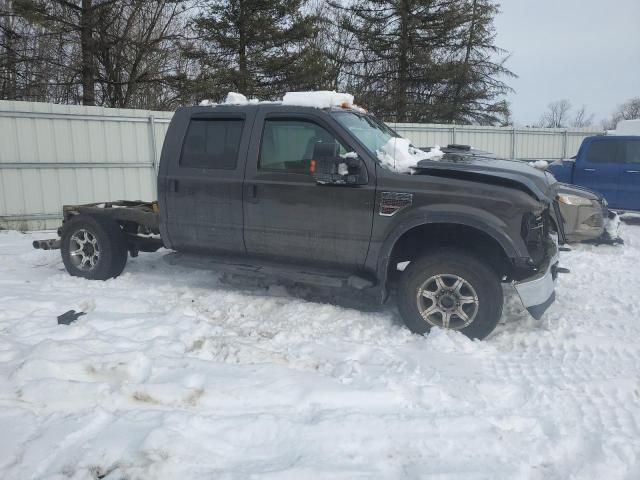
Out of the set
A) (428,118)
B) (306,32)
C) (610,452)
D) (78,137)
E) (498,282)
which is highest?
(306,32)

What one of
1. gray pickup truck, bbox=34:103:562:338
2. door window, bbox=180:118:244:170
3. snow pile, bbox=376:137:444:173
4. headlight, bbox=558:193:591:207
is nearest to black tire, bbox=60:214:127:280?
gray pickup truck, bbox=34:103:562:338

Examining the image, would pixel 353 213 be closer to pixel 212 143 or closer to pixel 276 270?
pixel 276 270

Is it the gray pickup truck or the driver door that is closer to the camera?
the gray pickup truck

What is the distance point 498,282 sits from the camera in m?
3.99

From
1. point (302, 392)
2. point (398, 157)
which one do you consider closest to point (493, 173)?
point (398, 157)

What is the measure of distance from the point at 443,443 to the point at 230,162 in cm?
328

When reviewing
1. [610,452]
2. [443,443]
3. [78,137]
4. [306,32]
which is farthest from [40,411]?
[306,32]

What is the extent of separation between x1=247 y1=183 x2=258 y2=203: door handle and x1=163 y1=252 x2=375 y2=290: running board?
619 mm

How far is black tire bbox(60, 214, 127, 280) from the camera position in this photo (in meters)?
5.62

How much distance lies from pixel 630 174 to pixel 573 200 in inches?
120

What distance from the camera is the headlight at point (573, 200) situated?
759cm

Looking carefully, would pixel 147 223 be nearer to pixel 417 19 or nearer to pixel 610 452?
pixel 610 452

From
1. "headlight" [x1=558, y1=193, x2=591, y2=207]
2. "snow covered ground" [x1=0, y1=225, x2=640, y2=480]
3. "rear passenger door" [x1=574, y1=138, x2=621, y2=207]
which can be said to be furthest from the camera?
"rear passenger door" [x1=574, y1=138, x2=621, y2=207]

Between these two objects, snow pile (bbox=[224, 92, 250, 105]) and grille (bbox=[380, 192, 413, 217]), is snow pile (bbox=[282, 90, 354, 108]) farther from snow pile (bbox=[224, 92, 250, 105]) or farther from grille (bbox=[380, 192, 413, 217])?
grille (bbox=[380, 192, 413, 217])
